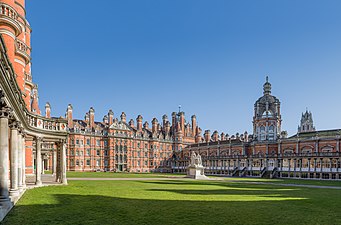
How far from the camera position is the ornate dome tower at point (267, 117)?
8309cm

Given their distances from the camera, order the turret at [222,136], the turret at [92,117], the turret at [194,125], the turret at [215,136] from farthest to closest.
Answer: the turret at [222,136] < the turret at [215,136] < the turret at [194,125] < the turret at [92,117]

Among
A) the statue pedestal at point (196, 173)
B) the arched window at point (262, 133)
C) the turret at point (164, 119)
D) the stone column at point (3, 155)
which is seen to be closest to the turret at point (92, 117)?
the turret at point (164, 119)

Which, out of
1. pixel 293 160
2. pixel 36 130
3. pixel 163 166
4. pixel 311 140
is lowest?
pixel 163 166

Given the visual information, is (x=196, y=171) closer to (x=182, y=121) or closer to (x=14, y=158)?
(x=14, y=158)

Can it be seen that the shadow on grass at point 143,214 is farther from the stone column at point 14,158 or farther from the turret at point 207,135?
the turret at point 207,135

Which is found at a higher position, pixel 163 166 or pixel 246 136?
pixel 246 136

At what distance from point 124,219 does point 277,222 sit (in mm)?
6647

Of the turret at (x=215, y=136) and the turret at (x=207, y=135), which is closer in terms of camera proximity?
the turret at (x=207, y=135)

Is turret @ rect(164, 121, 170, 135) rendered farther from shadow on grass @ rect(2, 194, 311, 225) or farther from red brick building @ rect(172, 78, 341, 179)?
shadow on grass @ rect(2, 194, 311, 225)

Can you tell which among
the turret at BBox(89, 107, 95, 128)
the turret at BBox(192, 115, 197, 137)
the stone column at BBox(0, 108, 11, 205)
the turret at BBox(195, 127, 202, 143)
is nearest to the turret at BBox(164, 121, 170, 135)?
the turret at BBox(192, 115, 197, 137)

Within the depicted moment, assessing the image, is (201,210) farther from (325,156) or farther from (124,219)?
(325,156)

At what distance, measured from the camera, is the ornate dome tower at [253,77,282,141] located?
83.1m

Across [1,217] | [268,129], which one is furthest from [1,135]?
[268,129]

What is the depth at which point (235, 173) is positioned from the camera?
8050 centimetres
